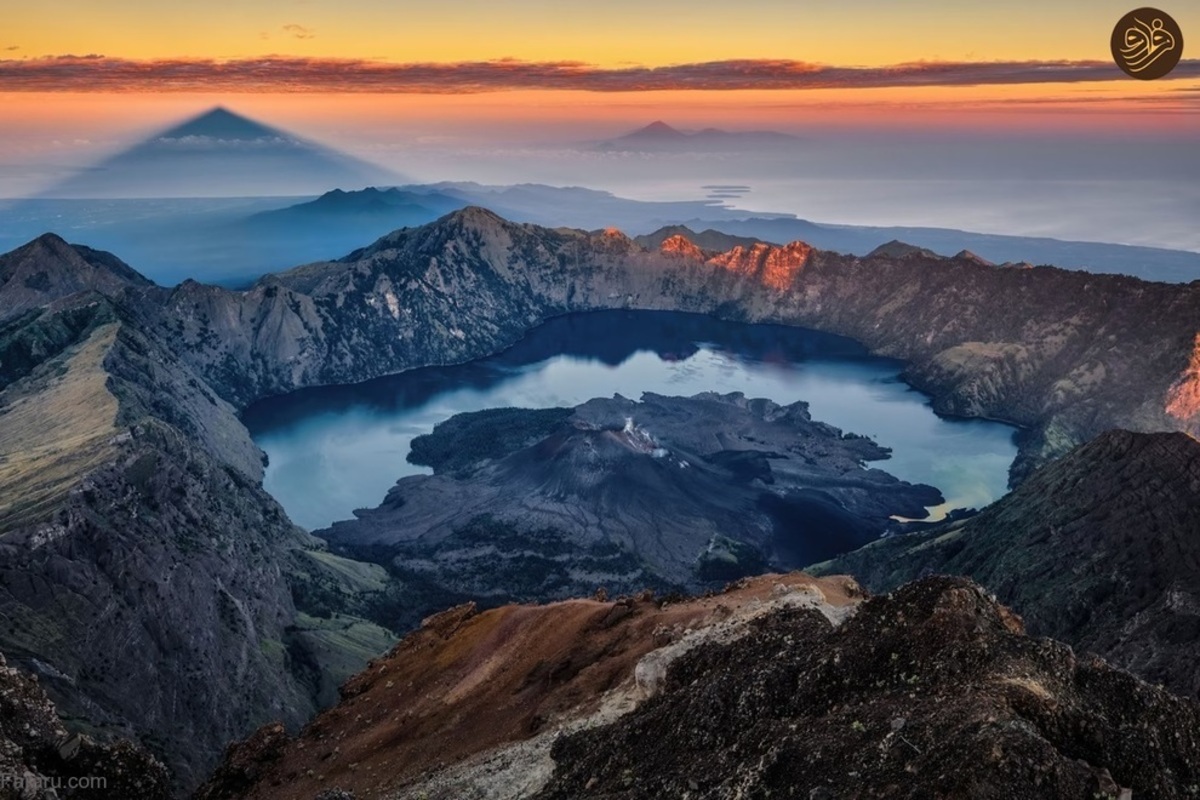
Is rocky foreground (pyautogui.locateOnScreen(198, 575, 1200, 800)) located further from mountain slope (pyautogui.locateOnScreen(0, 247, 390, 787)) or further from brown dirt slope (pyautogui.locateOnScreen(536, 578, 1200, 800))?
mountain slope (pyautogui.locateOnScreen(0, 247, 390, 787))

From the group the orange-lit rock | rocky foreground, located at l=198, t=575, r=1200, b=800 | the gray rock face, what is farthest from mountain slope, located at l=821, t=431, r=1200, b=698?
the orange-lit rock

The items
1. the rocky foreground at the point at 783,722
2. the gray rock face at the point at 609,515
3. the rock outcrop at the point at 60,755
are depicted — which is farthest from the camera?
the gray rock face at the point at 609,515

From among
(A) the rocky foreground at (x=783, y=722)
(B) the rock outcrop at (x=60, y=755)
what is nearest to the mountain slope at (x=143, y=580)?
(A) the rocky foreground at (x=783, y=722)

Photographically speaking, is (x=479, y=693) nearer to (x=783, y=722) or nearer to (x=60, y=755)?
(x=60, y=755)

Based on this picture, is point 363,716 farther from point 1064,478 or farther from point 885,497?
point 885,497

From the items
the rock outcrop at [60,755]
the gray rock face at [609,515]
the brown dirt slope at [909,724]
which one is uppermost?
the brown dirt slope at [909,724]


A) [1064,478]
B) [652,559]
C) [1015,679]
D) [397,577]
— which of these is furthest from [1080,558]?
[397,577]

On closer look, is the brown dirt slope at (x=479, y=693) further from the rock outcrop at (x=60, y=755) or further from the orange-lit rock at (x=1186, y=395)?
the orange-lit rock at (x=1186, y=395)

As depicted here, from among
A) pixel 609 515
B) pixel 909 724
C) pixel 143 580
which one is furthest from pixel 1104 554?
pixel 143 580
